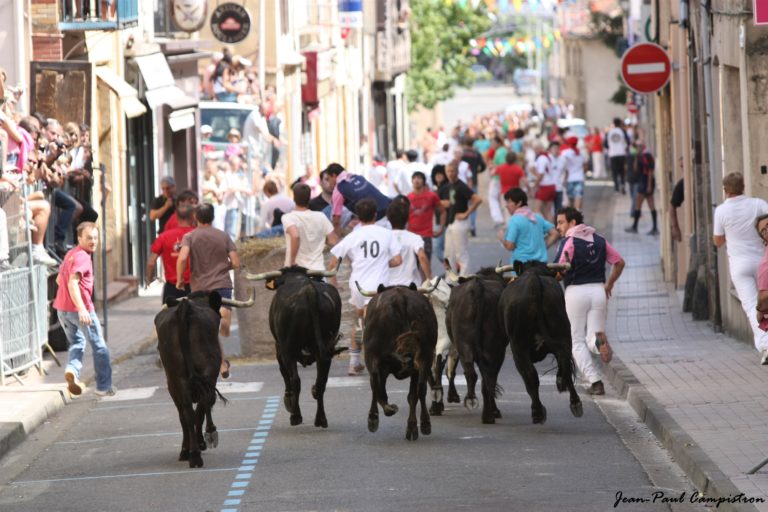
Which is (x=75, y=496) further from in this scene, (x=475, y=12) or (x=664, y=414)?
(x=475, y=12)

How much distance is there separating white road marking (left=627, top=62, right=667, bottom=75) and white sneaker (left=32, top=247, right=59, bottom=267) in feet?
26.9

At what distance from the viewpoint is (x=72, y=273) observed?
16500 millimetres

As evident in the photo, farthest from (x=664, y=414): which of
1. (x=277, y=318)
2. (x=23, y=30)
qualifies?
(x=23, y=30)

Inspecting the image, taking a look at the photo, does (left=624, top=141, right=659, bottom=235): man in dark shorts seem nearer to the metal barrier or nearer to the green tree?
the metal barrier

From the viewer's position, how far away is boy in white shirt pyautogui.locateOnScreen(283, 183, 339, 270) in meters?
18.4

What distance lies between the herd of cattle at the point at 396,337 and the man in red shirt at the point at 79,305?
2564 mm

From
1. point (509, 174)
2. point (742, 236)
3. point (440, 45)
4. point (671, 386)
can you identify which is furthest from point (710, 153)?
point (440, 45)

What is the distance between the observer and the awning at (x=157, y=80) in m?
30.7

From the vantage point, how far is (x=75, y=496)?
38.5 feet

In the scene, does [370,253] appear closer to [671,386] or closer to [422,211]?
[671,386]

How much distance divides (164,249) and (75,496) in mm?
7425

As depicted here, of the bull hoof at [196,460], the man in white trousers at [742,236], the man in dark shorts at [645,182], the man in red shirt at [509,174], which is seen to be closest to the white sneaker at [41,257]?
the man in white trousers at [742,236]

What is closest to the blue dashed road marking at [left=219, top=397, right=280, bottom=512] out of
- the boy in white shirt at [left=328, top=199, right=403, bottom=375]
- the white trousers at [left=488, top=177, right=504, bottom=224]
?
the boy in white shirt at [left=328, top=199, right=403, bottom=375]

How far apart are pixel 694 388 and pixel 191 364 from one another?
491cm
